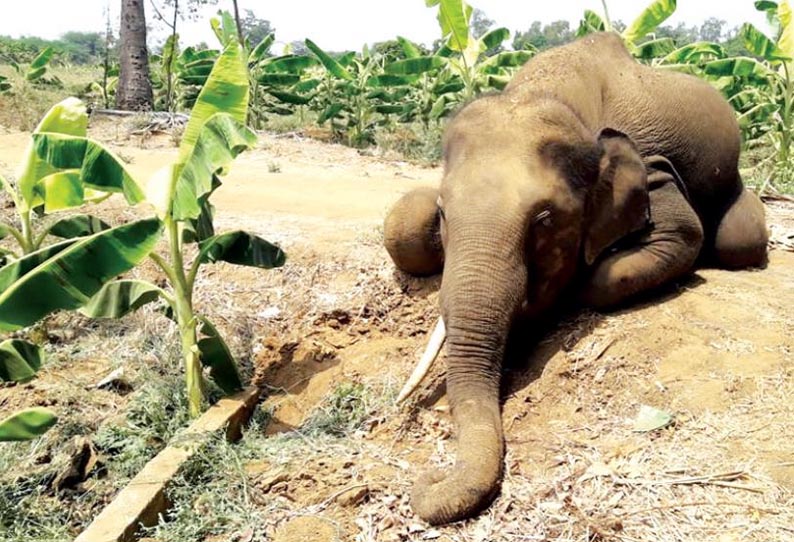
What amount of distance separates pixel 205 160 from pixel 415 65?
1009cm

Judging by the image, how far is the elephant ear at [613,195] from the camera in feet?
17.7

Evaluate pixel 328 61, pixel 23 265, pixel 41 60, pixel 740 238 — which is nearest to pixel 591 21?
pixel 328 61

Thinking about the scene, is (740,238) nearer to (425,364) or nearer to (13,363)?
(425,364)

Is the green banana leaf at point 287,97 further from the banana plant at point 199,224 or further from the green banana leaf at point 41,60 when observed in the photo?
the banana plant at point 199,224

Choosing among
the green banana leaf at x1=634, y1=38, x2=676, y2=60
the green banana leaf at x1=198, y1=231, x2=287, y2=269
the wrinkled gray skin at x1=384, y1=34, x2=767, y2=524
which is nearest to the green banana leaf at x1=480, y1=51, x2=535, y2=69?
the green banana leaf at x1=634, y1=38, x2=676, y2=60

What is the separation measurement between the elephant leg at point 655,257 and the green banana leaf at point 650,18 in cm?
670

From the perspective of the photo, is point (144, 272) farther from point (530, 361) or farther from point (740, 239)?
point (740, 239)

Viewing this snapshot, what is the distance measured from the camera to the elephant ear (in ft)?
17.7

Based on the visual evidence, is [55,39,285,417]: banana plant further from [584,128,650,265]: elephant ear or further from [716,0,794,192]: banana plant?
[716,0,794,192]: banana plant

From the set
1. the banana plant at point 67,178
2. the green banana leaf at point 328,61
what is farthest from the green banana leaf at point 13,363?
the green banana leaf at point 328,61

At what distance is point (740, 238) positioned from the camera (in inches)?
256

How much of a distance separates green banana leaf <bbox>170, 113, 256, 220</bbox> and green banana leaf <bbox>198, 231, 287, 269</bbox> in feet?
1.33

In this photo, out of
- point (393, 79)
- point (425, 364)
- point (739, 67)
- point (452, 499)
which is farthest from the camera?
point (393, 79)

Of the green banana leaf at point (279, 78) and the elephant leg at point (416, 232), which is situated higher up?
the green banana leaf at point (279, 78)
